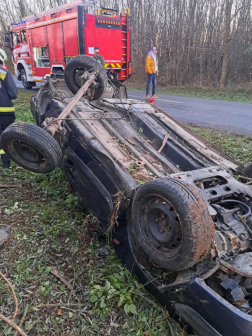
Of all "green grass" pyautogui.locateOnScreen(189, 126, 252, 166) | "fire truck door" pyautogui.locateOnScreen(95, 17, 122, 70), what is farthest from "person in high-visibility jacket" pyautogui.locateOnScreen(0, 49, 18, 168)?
"fire truck door" pyautogui.locateOnScreen(95, 17, 122, 70)

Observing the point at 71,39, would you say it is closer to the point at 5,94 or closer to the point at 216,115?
the point at 216,115

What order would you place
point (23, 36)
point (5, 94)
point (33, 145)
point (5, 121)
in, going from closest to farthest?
1. point (33, 145)
2. point (5, 94)
3. point (5, 121)
4. point (23, 36)

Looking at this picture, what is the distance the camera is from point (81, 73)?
423 cm

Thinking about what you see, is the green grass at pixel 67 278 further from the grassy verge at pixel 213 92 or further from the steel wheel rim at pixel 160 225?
the grassy verge at pixel 213 92

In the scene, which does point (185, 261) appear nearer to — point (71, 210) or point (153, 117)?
point (71, 210)

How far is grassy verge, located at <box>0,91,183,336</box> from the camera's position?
2162 mm

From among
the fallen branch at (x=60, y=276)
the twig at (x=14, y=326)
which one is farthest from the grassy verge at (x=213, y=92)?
the twig at (x=14, y=326)

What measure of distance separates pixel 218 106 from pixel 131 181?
27.6ft

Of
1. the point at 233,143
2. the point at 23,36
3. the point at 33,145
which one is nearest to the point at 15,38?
the point at 23,36

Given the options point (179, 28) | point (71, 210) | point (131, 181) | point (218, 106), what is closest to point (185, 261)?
point (131, 181)

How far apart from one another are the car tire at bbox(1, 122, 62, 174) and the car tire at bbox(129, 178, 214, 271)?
3.81 feet

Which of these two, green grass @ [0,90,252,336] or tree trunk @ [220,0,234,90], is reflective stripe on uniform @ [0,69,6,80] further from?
tree trunk @ [220,0,234,90]

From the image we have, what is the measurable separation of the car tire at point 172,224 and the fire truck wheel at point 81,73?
249 cm

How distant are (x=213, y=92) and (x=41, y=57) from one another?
8.58m
